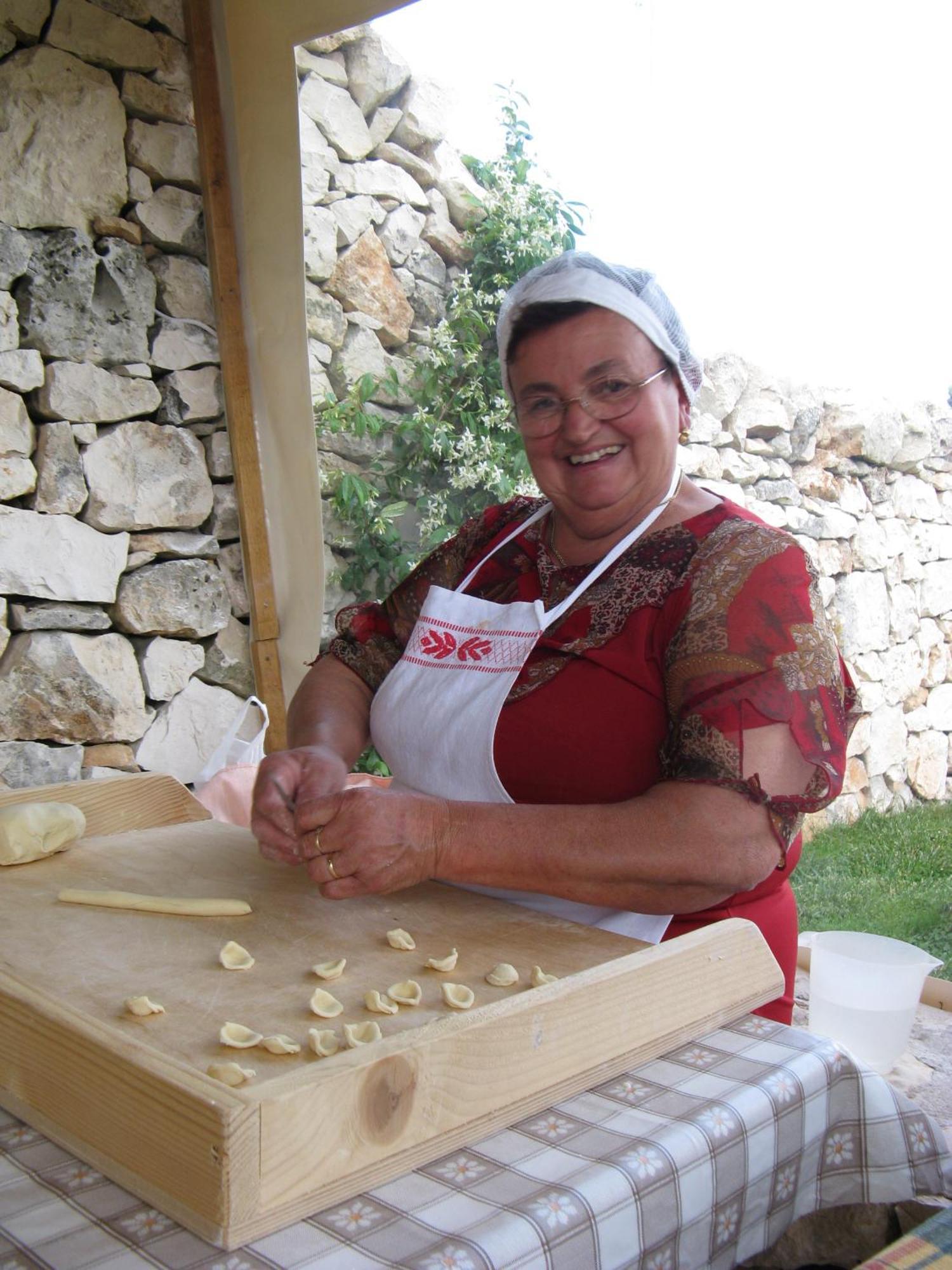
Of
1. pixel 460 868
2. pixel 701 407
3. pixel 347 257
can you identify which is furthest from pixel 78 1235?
pixel 701 407

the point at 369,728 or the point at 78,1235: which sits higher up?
the point at 369,728

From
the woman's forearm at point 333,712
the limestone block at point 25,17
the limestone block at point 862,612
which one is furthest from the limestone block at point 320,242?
the limestone block at point 862,612

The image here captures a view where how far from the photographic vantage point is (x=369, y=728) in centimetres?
179

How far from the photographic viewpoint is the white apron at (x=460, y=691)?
1.50 meters

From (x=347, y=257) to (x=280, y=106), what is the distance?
101 cm

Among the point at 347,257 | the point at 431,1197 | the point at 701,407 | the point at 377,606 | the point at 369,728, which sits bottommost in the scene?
the point at 431,1197

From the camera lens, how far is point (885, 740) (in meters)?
5.21

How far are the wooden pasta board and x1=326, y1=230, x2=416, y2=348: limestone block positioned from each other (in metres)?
2.82

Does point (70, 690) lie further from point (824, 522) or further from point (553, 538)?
point (824, 522)

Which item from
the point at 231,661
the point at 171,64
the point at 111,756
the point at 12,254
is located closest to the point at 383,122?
the point at 171,64

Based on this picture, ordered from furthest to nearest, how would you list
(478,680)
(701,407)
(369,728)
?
(701,407) → (369,728) → (478,680)

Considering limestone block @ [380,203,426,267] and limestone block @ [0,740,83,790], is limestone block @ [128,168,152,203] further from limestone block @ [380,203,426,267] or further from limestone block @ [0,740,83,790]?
limestone block @ [0,740,83,790]

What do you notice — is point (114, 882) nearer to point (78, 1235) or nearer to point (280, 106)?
point (78, 1235)

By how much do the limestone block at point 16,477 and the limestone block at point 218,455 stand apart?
530mm
